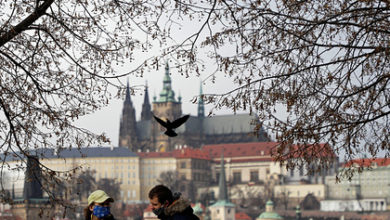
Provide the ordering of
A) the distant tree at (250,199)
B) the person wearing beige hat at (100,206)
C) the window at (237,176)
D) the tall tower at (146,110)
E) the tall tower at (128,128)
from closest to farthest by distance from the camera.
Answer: the person wearing beige hat at (100,206), the distant tree at (250,199), the window at (237,176), the tall tower at (128,128), the tall tower at (146,110)

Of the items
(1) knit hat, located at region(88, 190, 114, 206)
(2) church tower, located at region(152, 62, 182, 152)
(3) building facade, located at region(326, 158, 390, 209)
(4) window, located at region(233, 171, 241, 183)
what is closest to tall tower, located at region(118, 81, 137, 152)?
(2) church tower, located at region(152, 62, 182, 152)

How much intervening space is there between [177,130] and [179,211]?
169760 millimetres

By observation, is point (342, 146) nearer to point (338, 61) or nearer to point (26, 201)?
point (338, 61)

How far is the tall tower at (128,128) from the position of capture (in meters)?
170

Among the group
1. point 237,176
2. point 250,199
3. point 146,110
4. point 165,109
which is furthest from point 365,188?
point 146,110

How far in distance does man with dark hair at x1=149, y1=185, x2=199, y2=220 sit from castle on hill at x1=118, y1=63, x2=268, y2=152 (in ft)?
526

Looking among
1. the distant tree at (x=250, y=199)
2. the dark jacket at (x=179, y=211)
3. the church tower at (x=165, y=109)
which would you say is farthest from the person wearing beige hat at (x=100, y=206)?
the church tower at (x=165, y=109)

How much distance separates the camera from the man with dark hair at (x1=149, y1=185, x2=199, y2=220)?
7.29 m

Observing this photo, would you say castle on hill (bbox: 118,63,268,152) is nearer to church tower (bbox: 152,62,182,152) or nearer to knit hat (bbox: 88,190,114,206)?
church tower (bbox: 152,62,182,152)

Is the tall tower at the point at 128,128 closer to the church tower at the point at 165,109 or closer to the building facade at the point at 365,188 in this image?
the church tower at the point at 165,109

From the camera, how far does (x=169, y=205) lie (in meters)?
7.38

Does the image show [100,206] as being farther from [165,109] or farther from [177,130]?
[177,130]

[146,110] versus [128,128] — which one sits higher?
[146,110]

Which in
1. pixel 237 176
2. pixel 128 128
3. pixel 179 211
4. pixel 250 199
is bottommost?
pixel 179 211
